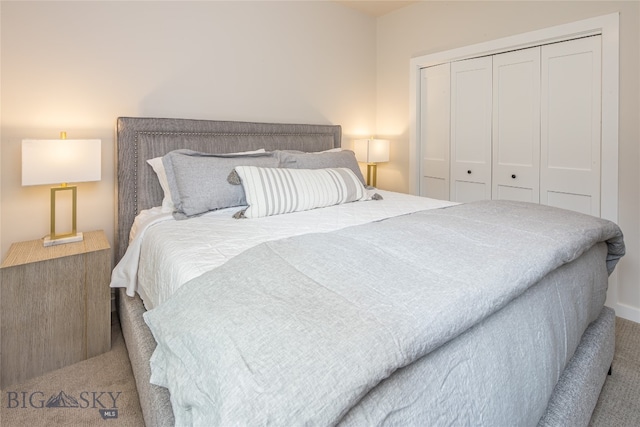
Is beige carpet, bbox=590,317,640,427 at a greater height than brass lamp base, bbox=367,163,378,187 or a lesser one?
lesser

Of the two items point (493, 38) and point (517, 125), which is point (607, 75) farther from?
point (493, 38)

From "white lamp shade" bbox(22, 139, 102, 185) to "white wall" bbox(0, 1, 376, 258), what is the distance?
0.32 meters

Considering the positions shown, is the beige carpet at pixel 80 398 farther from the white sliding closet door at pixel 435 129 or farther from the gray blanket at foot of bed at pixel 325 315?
the white sliding closet door at pixel 435 129

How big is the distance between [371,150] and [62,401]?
290 cm

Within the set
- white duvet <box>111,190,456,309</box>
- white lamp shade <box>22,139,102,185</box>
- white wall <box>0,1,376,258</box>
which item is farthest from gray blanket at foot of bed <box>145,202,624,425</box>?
white wall <box>0,1,376,258</box>

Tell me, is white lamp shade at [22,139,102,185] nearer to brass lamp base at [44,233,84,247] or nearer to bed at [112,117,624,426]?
brass lamp base at [44,233,84,247]

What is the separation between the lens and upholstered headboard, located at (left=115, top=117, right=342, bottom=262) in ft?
7.28

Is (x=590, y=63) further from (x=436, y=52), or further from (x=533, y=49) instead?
(x=436, y=52)

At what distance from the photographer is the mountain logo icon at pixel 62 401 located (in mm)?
1562

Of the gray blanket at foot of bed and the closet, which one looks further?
the closet

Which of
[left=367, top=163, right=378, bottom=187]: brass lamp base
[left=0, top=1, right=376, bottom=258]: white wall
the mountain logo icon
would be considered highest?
[left=0, top=1, right=376, bottom=258]: white wall

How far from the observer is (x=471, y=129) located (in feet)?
10.5

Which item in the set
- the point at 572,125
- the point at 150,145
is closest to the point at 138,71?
the point at 150,145

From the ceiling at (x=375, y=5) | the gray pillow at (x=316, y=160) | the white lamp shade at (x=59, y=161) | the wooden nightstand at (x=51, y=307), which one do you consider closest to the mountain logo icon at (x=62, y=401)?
the wooden nightstand at (x=51, y=307)
